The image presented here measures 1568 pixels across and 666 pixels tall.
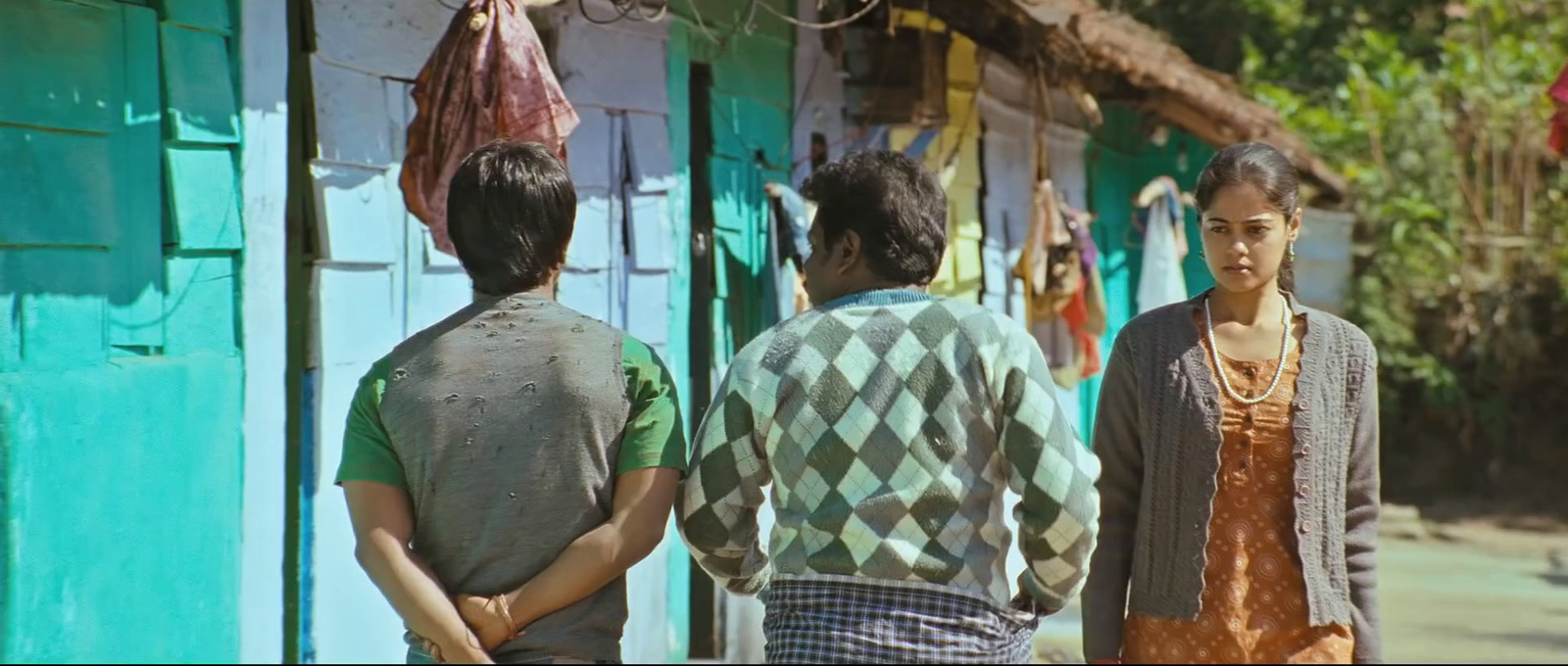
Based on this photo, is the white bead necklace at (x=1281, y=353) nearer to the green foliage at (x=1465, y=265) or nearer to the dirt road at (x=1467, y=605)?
the dirt road at (x=1467, y=605)

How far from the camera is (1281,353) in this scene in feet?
11.3

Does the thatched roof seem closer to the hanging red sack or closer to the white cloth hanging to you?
the white cloth hanging

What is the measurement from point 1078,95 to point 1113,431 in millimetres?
6540

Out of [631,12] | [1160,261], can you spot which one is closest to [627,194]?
[631,12]

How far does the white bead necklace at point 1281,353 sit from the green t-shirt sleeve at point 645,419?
1132 mm

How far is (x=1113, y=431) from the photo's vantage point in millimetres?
3504

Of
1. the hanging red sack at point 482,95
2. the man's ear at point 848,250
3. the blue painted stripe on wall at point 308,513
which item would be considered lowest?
the blue painted stripe on wall at point 308,513

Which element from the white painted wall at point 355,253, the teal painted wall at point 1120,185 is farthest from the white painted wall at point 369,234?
the teal painted wall at point 1120,185

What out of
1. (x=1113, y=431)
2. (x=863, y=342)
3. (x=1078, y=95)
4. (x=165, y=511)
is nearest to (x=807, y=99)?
(x=1078, y=95)

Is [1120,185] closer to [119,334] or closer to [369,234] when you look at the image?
[369,234]

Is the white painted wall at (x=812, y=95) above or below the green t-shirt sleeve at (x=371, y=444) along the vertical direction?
above

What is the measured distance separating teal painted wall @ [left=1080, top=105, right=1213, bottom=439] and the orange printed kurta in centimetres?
977

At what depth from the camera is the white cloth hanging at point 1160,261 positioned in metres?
11.4

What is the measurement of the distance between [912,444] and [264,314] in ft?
9.29
